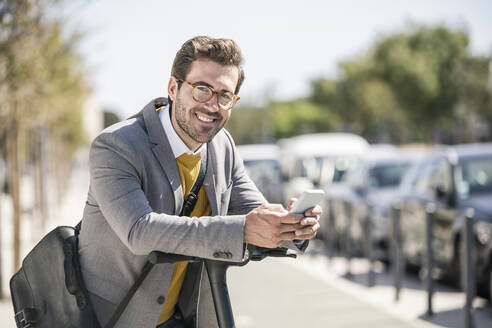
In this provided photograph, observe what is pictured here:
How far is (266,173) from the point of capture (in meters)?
23.4

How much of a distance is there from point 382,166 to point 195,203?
10.8 m

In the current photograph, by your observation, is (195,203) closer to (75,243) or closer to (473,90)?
(75,243)

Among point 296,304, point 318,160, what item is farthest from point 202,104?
point 318,160

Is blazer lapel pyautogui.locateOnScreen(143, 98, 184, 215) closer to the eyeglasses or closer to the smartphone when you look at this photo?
the eyeglasses

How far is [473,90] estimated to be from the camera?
125 feet

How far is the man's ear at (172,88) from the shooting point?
2.36 metres

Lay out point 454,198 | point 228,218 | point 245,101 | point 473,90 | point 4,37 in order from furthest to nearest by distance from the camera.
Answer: point 245,101 < point 473,90 < point 454,198 < point 4,37 < point 228,218

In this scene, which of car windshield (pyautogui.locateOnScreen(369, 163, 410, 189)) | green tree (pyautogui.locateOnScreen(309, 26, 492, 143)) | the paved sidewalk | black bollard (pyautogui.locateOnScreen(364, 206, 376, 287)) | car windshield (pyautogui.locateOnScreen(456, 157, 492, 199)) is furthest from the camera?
green tree (pyautogui.locateOnScreen(309, 26, 492, 143))

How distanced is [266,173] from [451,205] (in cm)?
1531

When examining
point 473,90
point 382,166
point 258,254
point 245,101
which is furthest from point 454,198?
point 245,101

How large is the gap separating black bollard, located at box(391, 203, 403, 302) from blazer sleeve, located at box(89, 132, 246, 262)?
19.5ft

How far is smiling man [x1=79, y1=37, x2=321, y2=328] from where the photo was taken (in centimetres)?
204

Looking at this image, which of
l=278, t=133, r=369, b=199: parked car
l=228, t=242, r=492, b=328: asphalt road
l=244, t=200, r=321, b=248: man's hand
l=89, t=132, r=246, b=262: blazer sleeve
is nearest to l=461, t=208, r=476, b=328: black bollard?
l=228, t=242, r=492, b=328: asphalt road

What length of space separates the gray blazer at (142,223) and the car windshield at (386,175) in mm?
10339
